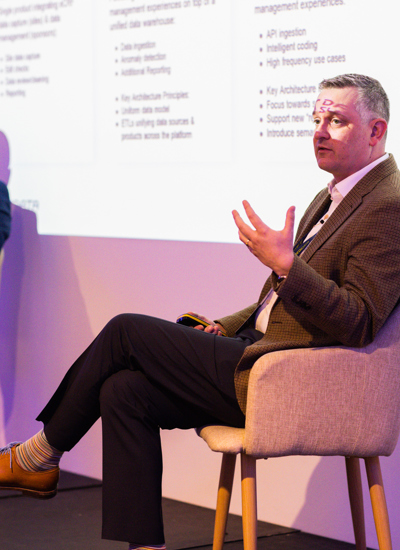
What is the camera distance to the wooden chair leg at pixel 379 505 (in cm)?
220

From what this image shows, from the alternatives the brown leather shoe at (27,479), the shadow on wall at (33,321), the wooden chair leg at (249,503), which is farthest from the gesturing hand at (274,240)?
the shadow on wall at (33,321)

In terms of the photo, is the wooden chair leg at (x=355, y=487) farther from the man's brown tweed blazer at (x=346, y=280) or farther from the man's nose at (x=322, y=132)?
the man's nose at (x=322, y=132)

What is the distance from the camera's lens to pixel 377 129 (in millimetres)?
2268

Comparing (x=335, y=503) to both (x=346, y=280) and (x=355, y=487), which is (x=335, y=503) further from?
(x=346, y=280)

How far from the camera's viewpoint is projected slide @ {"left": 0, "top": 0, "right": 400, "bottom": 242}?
296cm

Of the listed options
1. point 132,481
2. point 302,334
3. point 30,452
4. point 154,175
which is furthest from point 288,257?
point 154,175

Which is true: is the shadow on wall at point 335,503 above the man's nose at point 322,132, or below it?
below

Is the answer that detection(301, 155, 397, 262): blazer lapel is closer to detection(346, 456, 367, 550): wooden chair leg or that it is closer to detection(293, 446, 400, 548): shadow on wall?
detection(346, 456, 367, 550): wooden chair leg

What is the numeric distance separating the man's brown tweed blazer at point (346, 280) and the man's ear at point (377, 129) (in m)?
0.06

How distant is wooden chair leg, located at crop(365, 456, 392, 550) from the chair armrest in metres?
0.13

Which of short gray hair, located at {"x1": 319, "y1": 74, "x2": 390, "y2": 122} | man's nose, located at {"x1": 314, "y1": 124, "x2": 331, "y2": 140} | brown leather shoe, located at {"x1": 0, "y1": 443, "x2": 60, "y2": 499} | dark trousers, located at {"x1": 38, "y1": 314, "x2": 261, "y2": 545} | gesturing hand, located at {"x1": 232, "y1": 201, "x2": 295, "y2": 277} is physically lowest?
brown leather shoe, located at {"x1": 0, "y1": 443, "x2": 60, "y2": 499}

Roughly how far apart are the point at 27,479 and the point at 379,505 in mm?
961

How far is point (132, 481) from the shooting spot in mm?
2154

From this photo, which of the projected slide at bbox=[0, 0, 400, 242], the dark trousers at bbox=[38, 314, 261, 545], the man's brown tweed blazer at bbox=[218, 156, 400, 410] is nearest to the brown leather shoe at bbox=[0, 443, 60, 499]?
the dark trousers at bbox=[38, 314, 261, 545]
